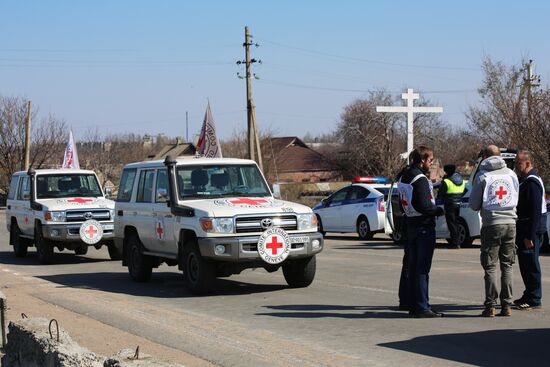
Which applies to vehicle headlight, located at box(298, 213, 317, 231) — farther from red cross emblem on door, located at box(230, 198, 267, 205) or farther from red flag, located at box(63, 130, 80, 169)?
red flag, located at box(63, 130, 80, 169)

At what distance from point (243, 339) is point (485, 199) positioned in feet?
10.2

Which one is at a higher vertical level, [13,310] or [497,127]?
[497,127]

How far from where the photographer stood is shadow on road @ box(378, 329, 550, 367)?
7.27 meters

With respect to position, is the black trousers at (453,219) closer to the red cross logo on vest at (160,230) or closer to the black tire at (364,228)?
the black tire at (364,228)

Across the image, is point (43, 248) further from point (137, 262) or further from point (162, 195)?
point (162, 195)

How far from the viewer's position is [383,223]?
2266 cm

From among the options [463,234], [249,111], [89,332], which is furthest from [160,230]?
[249,111]

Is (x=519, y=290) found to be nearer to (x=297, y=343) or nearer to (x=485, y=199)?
(x=485, y=199)

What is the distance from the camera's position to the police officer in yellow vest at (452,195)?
1919cm

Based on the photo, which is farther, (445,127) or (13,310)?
(445,127)

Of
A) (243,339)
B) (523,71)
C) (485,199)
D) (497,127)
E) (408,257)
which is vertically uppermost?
(523,71)

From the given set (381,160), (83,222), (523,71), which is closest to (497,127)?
(523,71)

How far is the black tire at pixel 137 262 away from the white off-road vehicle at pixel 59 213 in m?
3.23

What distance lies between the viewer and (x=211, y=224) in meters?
11.5
